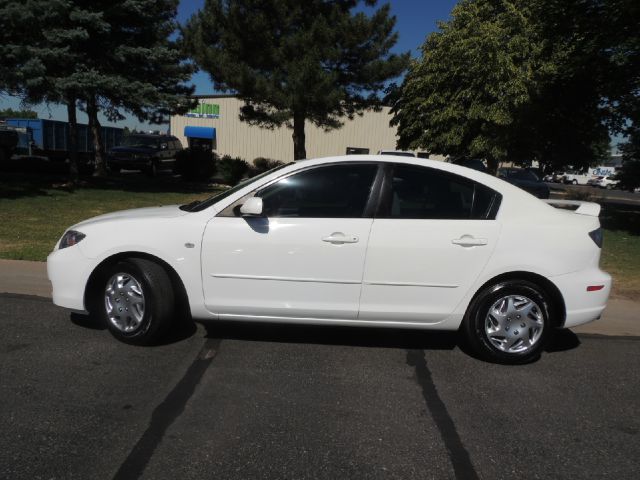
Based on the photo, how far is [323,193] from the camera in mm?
4531

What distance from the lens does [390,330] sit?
5422mm

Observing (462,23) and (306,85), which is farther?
(462,23)

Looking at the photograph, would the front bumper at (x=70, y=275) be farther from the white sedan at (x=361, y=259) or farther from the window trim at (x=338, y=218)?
the window trim at (x=338, y=218)

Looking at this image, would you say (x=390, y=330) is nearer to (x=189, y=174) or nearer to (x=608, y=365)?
(x=608, y=365)

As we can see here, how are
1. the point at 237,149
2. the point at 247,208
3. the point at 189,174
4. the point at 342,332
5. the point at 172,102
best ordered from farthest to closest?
the point at 237,149 < the point at 189,174 < the point at 172,102 < the point at 342,332 < the point at 247,208

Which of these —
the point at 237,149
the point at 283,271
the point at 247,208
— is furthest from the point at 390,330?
the point at 237,149

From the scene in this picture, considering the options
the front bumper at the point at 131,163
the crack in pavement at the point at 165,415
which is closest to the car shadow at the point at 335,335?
the crack in pavement at the point at 165,415

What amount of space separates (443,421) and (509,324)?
4.01 ft

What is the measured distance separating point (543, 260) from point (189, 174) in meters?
20.7

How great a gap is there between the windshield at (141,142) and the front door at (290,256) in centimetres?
2286

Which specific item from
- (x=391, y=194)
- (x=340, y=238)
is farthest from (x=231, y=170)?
(x=340, y=238)

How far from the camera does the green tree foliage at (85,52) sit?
14398 millimetres

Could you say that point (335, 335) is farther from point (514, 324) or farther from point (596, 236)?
point (596, 236)

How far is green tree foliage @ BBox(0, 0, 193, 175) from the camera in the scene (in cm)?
1440
